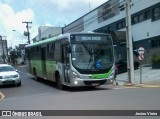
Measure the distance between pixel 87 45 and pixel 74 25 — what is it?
42.9 m

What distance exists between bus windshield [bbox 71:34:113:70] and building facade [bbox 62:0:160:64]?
58.9 feet

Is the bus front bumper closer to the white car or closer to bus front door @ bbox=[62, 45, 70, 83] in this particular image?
bus front door @ bbox=[62, 45, 70, 83]

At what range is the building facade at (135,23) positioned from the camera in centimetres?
3797

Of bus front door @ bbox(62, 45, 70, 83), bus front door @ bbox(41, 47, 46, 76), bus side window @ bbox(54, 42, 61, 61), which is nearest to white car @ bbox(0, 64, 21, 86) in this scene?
bus front door @ bbox(41, 47, 46, 76)

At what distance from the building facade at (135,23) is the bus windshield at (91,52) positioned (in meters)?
17.9

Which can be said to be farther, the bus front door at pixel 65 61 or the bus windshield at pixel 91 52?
the bus front door at pixel 65 61

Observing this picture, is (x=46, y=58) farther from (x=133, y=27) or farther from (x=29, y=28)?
(x=29, y=28)

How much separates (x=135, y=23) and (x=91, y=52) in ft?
77.7

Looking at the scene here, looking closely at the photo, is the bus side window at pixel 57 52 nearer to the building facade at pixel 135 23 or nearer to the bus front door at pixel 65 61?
the bus front door at pixel 65 61

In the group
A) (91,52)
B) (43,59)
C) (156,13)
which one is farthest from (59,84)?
(156,13)

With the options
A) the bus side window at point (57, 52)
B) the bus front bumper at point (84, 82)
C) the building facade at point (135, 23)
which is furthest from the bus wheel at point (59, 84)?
the building facade at point (135, 23)

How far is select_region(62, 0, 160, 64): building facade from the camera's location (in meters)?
38.0

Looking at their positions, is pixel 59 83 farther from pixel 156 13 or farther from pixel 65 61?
pixel 156 13

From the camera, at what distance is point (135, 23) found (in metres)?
42.5
